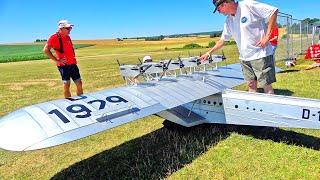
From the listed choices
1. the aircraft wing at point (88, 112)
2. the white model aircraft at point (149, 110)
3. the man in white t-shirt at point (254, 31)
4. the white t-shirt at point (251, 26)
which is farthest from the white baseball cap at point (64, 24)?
the white t-shirt at point (251, 26)

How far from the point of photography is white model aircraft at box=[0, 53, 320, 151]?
15.1 ft

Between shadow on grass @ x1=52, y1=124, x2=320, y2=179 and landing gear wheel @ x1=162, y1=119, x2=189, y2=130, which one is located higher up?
landing gear wheel @ x1=162, y1=119, x2=189, y2=130

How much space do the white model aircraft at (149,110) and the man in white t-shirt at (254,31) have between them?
0.61 metres

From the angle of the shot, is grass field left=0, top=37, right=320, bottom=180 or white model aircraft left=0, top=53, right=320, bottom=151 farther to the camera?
grass field left=0, top=37, right=320, bottom=180

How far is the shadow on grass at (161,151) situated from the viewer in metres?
5.93

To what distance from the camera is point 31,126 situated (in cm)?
Answer: 468

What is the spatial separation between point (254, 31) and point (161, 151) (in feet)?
11.2

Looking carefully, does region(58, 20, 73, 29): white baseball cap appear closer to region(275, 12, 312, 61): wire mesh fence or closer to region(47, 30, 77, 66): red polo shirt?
region(47, 30, 77, 66): red polo shirt

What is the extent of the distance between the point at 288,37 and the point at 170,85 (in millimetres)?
16644

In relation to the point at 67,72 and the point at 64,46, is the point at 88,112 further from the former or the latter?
the point at 64,46

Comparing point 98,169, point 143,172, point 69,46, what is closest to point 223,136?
point 143,172

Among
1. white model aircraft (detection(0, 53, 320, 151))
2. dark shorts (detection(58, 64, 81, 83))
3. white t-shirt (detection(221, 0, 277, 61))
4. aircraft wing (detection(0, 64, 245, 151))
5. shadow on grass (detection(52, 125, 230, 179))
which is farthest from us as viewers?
dark shorts (detection(58, 64, 81, 83))

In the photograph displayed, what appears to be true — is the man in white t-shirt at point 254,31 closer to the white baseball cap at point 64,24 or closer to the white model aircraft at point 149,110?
the white model aircraft at point 149,110

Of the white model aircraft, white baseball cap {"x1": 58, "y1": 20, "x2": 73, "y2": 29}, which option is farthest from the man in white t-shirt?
white baseball cap {"x1": 58, "y1": 20, "x2": 73, "y2": 29}
